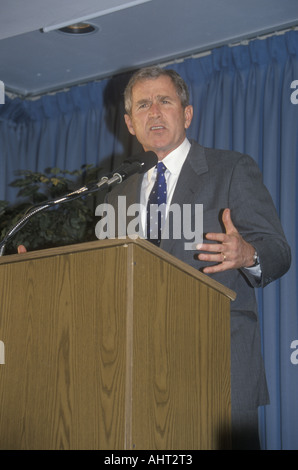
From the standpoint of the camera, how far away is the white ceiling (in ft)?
11.6

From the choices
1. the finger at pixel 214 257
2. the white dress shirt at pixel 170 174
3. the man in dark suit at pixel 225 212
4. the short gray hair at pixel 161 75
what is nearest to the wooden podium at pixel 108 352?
the finger at pixel 214 257

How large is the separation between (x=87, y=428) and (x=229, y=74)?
10.4ft

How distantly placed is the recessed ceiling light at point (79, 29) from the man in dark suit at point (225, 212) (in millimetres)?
1517

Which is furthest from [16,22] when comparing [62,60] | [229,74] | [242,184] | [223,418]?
[223,418]

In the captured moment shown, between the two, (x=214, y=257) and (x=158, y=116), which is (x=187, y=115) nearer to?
(x=158, y=116)

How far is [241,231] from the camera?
206 centimetres

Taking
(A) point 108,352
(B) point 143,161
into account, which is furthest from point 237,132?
(A) point 108,352

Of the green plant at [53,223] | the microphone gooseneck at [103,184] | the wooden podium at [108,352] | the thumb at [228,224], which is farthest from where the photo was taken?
the green plant at [53,223]

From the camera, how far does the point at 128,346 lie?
1364 mm

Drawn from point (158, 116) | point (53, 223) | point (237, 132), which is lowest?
point (158, 116)

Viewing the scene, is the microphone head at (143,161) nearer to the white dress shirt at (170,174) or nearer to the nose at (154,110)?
the white dress shirt at (170,174)

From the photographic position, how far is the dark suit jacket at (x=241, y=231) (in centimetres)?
192

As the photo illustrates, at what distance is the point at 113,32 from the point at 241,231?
2.46m

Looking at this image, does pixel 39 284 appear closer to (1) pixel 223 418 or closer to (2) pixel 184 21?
(1) pixel 223 418
